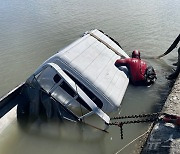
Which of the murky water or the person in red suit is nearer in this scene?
the murky water

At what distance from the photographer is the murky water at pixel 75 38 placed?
26.4 feet

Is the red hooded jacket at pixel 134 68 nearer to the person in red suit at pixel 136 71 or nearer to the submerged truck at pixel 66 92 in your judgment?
the person in red suit at pixel 136 71

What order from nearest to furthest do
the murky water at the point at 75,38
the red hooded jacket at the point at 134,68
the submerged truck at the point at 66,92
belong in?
1. the murky water at the point at 75,38
2. the submerged truck at the point at 66,92
3. the red hooded jacket at the point at 134,68

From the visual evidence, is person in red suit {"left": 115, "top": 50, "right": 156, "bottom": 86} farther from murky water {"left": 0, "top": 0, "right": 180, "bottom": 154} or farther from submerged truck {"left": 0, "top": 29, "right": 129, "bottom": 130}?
submerged truck {"left": 0, "top": 29, "right": 129, "bottom": 130}

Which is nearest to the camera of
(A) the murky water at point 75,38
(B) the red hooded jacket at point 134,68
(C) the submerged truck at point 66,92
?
(A) the murky water at point 75,38

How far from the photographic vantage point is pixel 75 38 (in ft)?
53.2

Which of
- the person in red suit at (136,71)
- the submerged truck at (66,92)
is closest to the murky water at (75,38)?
the person in red suit at (136,71)

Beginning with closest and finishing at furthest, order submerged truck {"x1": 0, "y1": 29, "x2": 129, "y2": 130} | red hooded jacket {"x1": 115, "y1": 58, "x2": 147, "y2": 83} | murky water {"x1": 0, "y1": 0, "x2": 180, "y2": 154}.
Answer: murky water {"x1": 0, "y1": 0, "x2": 180, "y2": 154}, submerged truck {"x1": 0, "y1": 29, "x2": 129, "y2": 130}, red hooded jacket {"x1": 115, "y1": 58, "x2": 147, "y2": 83}

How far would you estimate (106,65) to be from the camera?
404 inches

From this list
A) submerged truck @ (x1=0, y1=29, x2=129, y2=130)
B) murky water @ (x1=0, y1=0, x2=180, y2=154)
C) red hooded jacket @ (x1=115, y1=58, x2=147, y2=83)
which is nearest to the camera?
murky water @ (x1=0, y1=0, x2=180, y2=154)

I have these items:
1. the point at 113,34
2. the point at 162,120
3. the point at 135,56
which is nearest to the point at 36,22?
the point at 113,34

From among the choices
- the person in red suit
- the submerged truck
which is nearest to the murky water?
the person in red suit

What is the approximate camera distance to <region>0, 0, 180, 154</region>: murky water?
8.04 meters

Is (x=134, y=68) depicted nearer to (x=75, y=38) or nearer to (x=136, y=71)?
(x=136, y=71)
